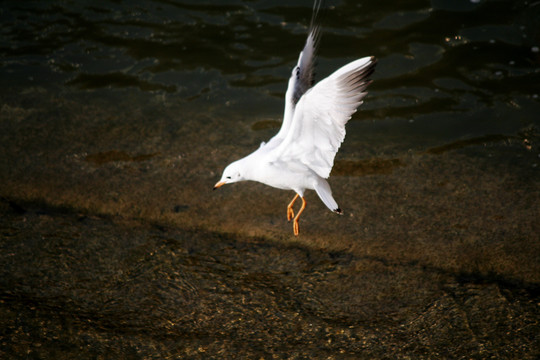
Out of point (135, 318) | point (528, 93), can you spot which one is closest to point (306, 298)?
point (135, 318)

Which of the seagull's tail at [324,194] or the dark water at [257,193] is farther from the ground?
the seagull's tail at [324,194]

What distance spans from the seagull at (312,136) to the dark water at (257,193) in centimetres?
61

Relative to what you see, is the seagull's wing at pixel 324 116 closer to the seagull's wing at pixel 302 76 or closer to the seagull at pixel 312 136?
the seagull at pixel 312 136

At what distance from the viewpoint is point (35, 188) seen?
4.62m

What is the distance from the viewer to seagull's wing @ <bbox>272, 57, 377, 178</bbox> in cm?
315

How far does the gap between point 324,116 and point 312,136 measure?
18 centimetres

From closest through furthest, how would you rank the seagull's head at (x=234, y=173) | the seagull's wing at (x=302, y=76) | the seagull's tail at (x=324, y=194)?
the seagull's tail at (x=324, y=194)
the seagull's head at (x=234, y=173)
the seagull's wing at (x=302, y=76)

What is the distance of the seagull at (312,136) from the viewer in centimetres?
317

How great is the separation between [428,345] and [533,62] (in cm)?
372

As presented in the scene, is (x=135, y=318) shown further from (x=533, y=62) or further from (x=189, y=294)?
(x=533, y=62)

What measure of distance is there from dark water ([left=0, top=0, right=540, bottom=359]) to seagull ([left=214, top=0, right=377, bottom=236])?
0.61 m

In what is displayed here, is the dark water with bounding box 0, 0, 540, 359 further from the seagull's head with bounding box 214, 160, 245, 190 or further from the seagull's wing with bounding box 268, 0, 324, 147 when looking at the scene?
the seagull's wing with bounding box 268, 0, 324, 147

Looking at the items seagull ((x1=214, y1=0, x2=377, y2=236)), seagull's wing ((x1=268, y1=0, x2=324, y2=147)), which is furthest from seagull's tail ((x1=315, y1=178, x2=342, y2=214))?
seagull's wing ((x1=268, y1=0, x2=324, y2=147))

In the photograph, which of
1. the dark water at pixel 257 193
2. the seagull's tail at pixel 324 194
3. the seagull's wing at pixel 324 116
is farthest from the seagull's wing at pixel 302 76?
the dark water at pixel 257 193
